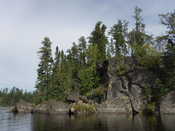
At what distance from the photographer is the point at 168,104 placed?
57.3 metres

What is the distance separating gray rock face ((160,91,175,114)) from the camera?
2229 inches

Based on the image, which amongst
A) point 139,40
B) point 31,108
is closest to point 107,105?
point 139,40

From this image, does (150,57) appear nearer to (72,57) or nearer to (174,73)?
(174,73)

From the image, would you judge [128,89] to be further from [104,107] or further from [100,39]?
[100,39]

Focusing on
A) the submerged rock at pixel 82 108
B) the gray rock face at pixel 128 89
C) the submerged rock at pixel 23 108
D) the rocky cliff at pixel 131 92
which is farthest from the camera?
the submerged rock at pixel 23 108

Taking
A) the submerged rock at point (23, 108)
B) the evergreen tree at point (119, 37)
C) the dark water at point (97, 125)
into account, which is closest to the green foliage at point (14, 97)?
the submerged rock at point (23, 108)

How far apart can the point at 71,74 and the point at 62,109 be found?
67.2 ft

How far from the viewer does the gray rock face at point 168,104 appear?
186 feet

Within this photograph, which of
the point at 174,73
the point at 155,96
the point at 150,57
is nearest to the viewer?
the point at 174,73

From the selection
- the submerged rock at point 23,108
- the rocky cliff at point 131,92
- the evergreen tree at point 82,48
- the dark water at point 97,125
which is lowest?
the dark water at point 97,125

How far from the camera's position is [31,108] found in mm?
81750

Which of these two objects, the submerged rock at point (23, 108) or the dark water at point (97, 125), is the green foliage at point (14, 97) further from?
the dark water at point (97, 125)

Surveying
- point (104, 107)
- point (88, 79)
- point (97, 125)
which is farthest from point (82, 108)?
point (97, 125)

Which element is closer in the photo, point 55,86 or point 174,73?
point 174,73
